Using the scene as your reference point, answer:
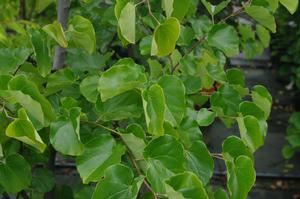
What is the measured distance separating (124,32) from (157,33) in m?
0.05

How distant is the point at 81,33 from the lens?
98cm

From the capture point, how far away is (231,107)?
3.53 ft

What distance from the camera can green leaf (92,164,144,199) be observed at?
30.8 inches

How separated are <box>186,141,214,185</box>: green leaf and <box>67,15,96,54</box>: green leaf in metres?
0.29

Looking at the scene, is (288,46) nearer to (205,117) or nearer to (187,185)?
(205,117)

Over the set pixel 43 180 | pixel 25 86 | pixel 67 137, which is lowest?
pixel 43 180

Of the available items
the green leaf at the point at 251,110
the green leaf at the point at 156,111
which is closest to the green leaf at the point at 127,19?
the green leaf at the point at 156,111

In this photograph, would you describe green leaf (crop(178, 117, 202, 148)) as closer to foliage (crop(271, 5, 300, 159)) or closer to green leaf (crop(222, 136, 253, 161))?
green leaf (crop(222, 136, 253, 161))

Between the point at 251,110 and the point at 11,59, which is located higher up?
the point at 11,59

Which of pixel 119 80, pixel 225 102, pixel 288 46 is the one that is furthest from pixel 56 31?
pixel 288 46

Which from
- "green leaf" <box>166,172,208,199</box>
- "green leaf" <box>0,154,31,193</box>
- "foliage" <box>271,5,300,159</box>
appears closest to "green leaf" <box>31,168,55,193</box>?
"green leaf" <box>0,154,31,193</box>

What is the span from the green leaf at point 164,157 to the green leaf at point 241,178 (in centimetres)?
9

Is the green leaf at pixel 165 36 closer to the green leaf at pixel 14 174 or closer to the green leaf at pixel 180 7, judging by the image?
the green leaf at pixel 180 7

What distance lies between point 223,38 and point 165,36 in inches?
12.7
